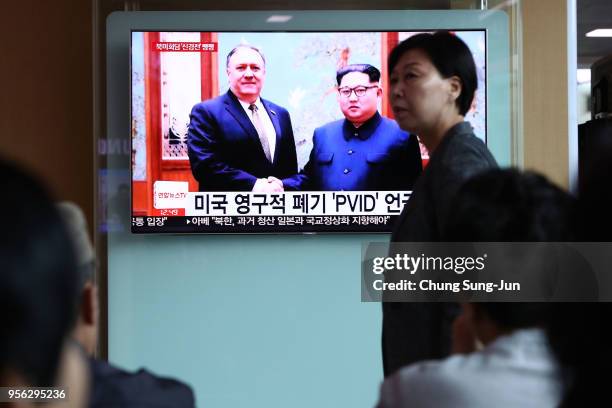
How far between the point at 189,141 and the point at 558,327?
2.69m

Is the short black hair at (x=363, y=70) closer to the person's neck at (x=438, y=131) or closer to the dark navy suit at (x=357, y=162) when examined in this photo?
the dark navy suit at (x=357, y=162)

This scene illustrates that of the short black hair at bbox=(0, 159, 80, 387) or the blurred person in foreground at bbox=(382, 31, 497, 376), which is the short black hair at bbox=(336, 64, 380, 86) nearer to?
the blurred person in foreground at bbox=(382, 31, 497, 376)

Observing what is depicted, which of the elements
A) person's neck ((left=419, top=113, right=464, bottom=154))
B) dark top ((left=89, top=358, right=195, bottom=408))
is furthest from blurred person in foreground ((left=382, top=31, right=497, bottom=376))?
dark top ((left=89, top=358, right=195, bottom=408))

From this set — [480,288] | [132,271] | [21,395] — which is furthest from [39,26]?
[21,395]

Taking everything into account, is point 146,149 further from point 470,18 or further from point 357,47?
point 470,18

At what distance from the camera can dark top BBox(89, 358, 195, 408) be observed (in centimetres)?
129

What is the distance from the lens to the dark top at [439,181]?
6.33 ft

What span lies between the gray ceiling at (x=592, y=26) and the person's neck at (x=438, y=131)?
1737mm

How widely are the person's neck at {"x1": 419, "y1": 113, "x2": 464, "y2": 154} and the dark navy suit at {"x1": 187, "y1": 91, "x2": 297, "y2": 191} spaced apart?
4.34ft

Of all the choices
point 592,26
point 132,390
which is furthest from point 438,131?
point 592,26

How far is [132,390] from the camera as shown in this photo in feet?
4.31

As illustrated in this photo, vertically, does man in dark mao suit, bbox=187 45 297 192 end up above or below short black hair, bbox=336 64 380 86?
below

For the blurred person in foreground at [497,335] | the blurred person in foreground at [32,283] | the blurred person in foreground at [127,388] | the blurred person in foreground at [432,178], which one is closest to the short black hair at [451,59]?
the blurred person in foreground at [432,178]

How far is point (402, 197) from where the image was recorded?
346cm
